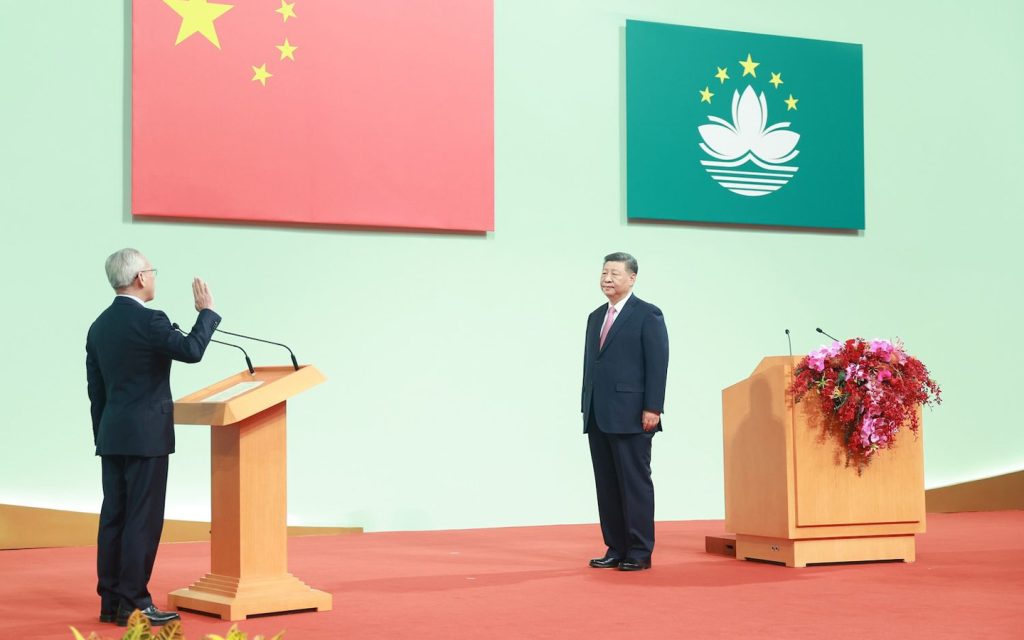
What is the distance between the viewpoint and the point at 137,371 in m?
3.80

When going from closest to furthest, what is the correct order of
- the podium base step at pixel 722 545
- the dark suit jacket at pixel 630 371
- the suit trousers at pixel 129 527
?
the suit trousers at pixel 129 527
the dark suit jacket at pixel 630 371
the podium base step at pixel 722 545

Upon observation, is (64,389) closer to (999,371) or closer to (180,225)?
(180,225)

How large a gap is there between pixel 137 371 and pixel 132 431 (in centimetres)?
20

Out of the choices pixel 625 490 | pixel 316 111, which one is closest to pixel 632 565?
pixel 625 490

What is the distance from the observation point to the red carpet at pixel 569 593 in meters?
3.59

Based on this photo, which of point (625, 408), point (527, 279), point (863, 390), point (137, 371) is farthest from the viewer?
point (527, 279)

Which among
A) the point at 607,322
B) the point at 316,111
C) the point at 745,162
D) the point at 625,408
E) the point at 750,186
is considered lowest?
the point at 625,408

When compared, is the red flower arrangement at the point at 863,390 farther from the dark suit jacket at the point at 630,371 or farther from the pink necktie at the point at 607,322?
the pink necktie at the point at 607,322

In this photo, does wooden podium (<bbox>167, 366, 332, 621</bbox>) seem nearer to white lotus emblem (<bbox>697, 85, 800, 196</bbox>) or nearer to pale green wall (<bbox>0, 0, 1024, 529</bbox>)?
pale green wall (<bbox>0, 0, 1024, 529</bbox>)

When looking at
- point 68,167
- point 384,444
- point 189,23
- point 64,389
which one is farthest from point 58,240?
point 384,444

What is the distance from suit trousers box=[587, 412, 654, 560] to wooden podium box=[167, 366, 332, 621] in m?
1.57

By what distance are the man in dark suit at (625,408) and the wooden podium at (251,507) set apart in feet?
5.17

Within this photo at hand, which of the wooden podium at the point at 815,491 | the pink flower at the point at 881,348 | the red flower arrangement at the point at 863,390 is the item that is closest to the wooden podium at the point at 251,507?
the wooden podium at the point at 815,491

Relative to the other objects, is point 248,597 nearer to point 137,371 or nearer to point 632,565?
point 137,371
